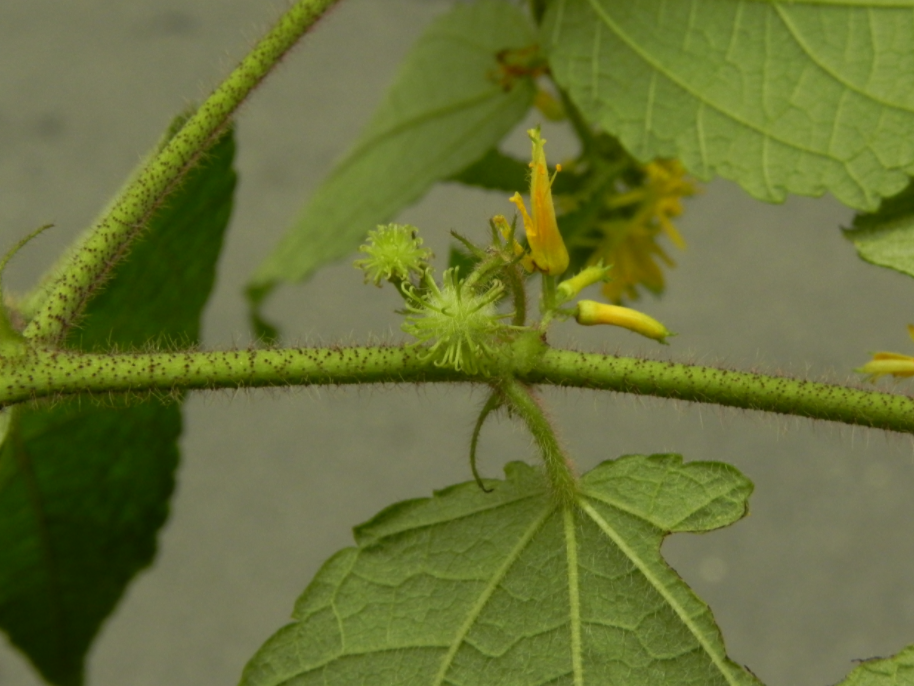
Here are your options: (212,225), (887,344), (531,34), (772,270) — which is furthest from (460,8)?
(887,344)

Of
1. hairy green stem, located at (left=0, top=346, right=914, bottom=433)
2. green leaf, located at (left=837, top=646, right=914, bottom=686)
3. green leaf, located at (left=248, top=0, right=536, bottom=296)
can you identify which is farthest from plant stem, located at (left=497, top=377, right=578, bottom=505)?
green leaf, located at (left=248, top=0, right=536, bottom=296)

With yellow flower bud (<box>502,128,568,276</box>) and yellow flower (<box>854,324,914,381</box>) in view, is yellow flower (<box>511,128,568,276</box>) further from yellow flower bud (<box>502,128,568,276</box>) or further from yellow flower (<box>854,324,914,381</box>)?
yellow flower (<box>854,324,914,381</box>)

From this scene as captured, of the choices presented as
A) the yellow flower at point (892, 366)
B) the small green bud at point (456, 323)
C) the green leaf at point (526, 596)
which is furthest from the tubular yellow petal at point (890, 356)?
the small green bud at point (456, 323)

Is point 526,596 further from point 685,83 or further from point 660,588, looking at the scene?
point 685,83

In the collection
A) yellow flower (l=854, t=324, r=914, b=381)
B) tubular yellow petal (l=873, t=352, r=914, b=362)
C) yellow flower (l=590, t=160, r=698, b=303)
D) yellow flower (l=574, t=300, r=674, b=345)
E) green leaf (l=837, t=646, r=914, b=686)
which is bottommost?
green leaf (l=837, t=646, r=914, b=686)

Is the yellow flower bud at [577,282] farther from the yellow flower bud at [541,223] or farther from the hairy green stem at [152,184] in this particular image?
the hairy green stem at [152,184]
